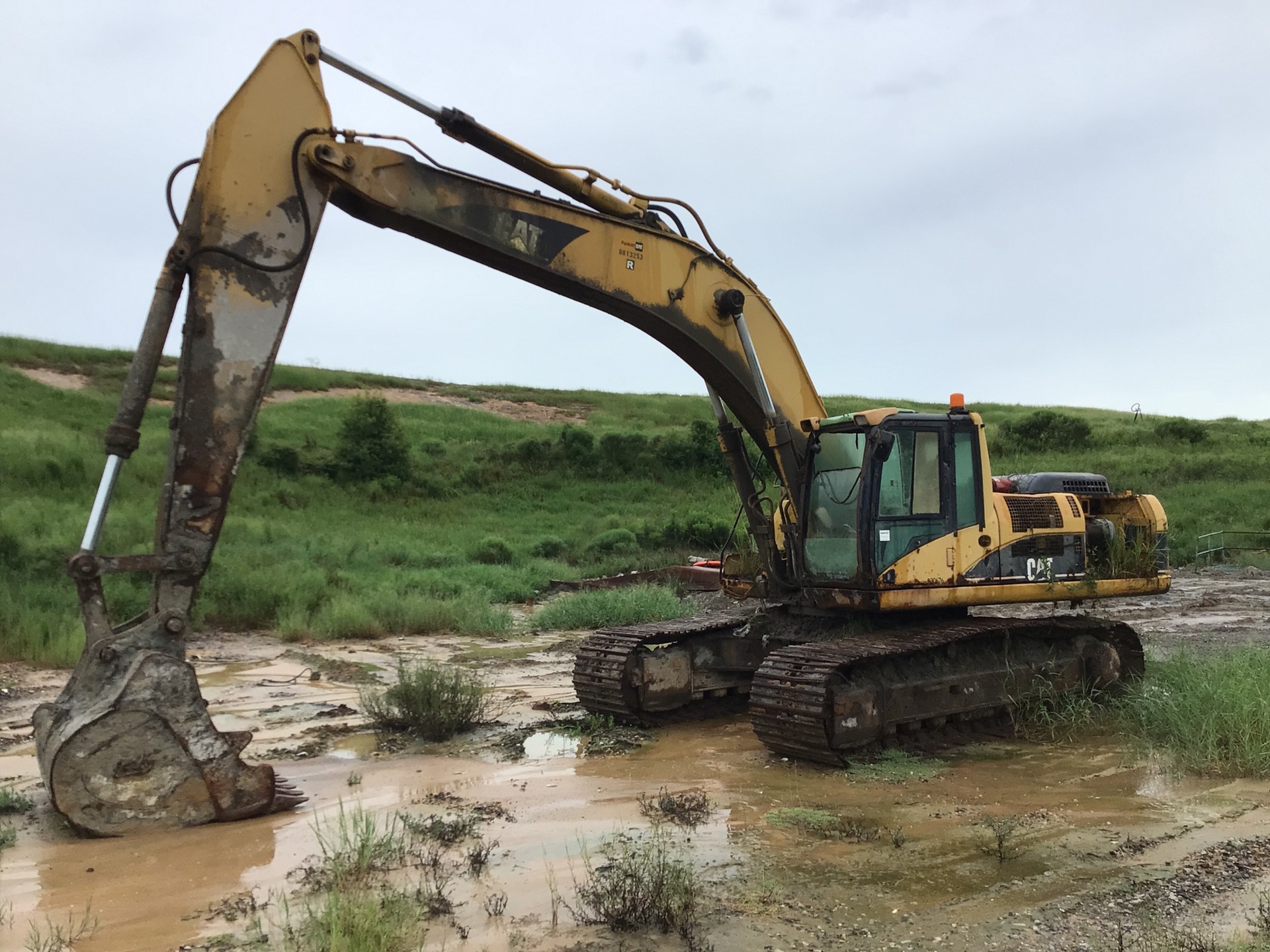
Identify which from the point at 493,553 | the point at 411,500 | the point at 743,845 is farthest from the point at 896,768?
the point at 411,500

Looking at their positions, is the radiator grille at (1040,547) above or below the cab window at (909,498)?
below

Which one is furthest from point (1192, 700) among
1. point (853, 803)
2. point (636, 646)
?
point (636, 646)

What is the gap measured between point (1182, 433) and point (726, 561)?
36.3 meters

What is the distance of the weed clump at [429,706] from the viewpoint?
26.3ft

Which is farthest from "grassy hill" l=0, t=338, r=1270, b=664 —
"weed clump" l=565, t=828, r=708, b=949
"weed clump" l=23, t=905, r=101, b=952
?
"weed clump" l=565, t=828, r=708, b=949

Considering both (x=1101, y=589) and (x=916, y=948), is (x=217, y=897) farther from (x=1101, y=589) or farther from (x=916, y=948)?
(x=1101, y=589)

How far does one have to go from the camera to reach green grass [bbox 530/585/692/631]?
14969mm

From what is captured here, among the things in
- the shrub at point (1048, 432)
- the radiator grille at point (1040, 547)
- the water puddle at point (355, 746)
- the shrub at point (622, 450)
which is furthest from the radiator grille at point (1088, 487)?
Result: the shrub at point (1048, 432)

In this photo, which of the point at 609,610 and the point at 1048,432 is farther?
the point at 1048,432

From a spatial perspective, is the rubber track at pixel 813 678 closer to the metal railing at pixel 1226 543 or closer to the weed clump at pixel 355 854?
the weed clump at pixel 355 854

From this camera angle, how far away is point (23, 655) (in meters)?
11.1

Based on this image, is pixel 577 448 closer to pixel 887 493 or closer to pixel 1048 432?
pixel 1048 432

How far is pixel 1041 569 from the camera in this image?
845 centimetres

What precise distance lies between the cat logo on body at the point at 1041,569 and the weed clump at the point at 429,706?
4556 mm
